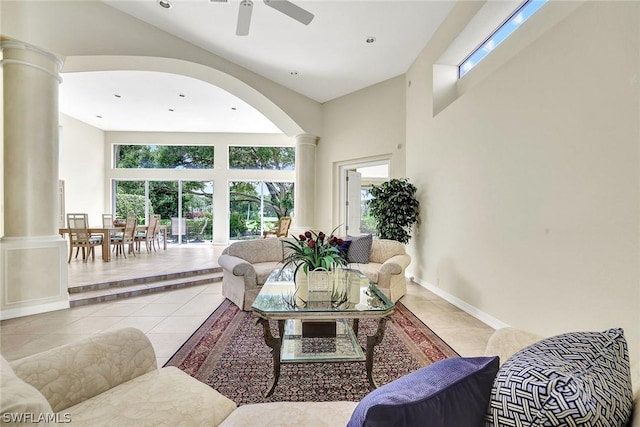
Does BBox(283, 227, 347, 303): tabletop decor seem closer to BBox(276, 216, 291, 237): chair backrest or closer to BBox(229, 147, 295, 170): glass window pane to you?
BBox(276, 216, 291, 237): chair backrest

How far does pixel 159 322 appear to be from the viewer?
3.03m

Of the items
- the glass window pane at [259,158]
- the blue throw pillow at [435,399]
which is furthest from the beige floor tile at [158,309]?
the glass window pane at [259,158]

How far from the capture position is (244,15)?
2980 mm

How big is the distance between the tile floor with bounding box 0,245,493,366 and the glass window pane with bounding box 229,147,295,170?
17.8ft

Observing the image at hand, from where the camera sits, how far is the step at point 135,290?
3.60 m

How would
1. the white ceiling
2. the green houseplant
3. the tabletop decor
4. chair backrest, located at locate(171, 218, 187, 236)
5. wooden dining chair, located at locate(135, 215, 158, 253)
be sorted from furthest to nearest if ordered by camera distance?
chair backrest, located at locate(171, 218, 187, 236)
wooden dining chair, located at locate(135, 215, 158, 253)
the green houseplant
the white ceiling
the tabletop decor

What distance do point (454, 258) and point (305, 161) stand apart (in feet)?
13.6

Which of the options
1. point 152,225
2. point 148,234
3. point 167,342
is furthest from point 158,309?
point 152,225

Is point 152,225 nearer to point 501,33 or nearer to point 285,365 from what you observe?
point 285,365

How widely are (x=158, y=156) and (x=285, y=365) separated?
29.7 ft

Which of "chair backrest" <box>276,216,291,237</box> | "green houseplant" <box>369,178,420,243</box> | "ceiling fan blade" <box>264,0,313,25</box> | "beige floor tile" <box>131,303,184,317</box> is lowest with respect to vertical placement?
"beige floor tile" <box>131,303,184,317</box>

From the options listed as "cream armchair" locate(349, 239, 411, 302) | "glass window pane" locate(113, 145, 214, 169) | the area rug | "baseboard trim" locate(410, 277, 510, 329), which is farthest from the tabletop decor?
"glass window pane" locate(113, 145, 214, 169)

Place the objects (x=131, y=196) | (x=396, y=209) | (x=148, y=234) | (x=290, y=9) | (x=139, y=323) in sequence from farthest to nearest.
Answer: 1. (x=131, y=196)
2. (x=148, y=234)
3. (x=396, y=209)
4. (x=139, y=323)
5. (x=290, y=9)

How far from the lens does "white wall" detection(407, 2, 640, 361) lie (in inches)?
69.6
